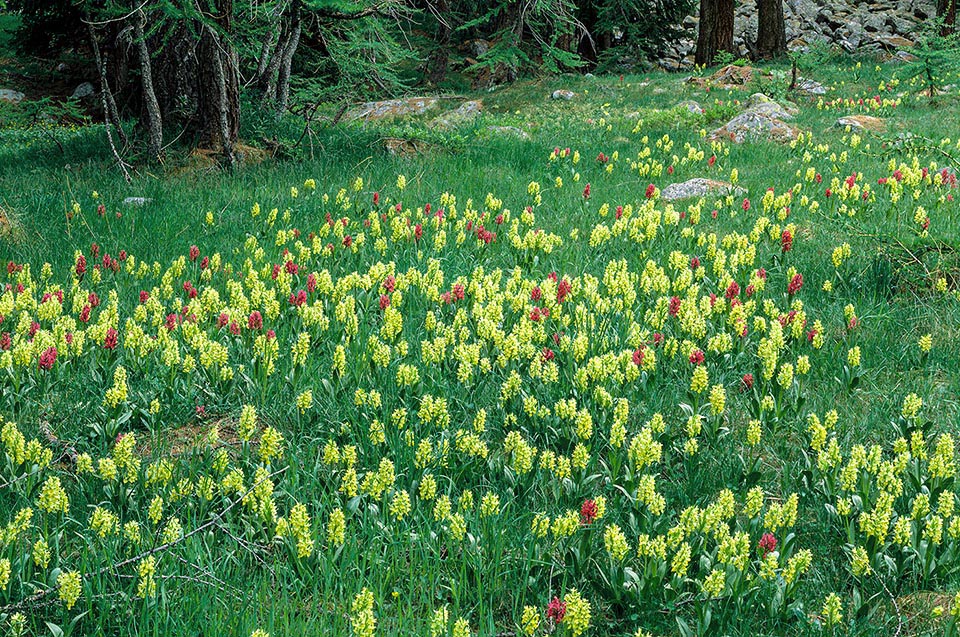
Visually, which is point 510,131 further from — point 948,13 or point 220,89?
point 948,13

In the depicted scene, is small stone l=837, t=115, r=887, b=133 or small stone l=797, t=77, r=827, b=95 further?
small stone l=797, t=77, r=827, b=95

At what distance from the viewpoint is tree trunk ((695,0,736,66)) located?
23.3m

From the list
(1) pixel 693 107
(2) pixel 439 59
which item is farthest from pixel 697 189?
(2) pixel 439 59

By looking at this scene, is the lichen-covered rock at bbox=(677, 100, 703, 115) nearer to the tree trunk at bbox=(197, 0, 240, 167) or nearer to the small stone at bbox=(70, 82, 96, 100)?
the tree trunk at bbox=(197, 0, 240, 167)

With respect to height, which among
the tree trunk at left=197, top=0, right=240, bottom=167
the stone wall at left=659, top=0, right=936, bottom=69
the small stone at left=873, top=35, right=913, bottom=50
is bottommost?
the small stone at left=873, top=35, right=913, bottom=50

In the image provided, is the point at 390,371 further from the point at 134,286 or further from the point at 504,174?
the point at 504,174

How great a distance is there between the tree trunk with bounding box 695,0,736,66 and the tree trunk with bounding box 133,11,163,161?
55.1ft

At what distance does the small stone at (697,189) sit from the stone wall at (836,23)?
22.3 m

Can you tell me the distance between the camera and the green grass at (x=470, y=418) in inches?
119

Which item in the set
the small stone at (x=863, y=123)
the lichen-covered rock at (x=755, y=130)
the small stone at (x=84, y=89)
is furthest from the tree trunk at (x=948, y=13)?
the small stone at (x=84, y=89)

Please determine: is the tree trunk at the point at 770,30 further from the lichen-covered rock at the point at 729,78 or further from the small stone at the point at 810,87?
the small stone at the point at 810,87

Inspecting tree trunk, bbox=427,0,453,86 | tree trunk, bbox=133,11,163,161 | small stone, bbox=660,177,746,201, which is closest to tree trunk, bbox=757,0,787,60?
tree trunk, bbox=427,0,453,86

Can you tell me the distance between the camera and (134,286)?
6348mm

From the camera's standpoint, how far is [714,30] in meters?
23.6
